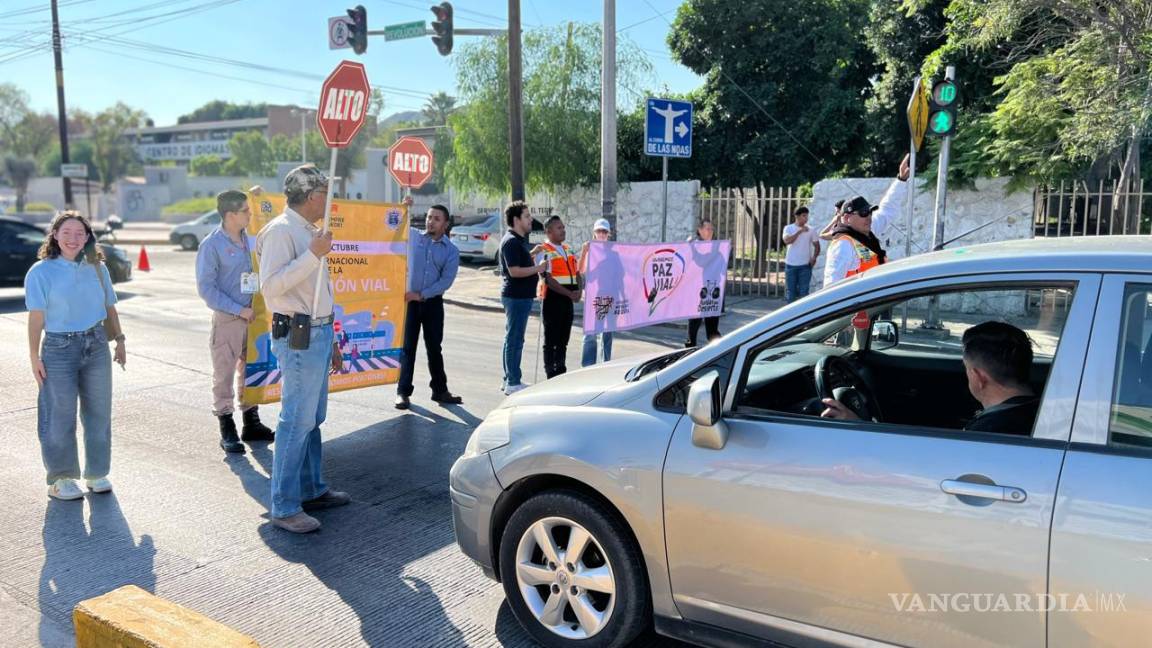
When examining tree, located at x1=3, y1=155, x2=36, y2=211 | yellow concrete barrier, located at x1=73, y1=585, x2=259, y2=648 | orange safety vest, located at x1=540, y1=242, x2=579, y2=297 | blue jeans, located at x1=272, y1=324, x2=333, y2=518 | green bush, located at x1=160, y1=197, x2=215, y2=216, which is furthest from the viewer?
tree, located at x1=3, y1=155, x2=36, y2=211

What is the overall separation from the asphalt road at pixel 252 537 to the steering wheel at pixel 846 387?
4.08 feet

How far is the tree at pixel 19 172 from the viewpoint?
78438mm

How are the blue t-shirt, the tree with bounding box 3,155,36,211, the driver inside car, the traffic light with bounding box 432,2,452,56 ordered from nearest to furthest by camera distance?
the driver inside car < the blue t-shirt < the traffic light with bounding box 432,2,452,56 < the tree with bounding box 3,155,36,211

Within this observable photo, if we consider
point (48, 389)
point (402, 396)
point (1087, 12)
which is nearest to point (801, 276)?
point (1087, 12)

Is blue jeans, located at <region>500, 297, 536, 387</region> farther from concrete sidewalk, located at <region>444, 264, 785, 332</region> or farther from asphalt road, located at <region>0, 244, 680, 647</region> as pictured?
concrete sidewalk, located at <region>444, 264, 785, 332</region>

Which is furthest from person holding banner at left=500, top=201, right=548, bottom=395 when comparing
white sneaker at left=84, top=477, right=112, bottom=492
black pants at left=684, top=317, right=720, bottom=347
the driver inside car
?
the driver inside car

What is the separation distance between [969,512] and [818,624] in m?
0.63

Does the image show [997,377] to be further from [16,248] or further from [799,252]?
[16,248]

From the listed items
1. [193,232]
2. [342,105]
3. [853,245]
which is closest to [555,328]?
[853,245]

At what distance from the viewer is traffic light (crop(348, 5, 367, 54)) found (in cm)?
1772

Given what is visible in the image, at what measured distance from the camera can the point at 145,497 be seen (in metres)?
5.27

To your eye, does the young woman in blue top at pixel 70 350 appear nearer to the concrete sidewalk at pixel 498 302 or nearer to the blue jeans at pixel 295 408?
the blue jeans at pixel 295 408

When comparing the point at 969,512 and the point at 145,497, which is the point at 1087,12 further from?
the point at 145,497

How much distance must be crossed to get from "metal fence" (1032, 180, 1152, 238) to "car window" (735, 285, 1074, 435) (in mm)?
9285
